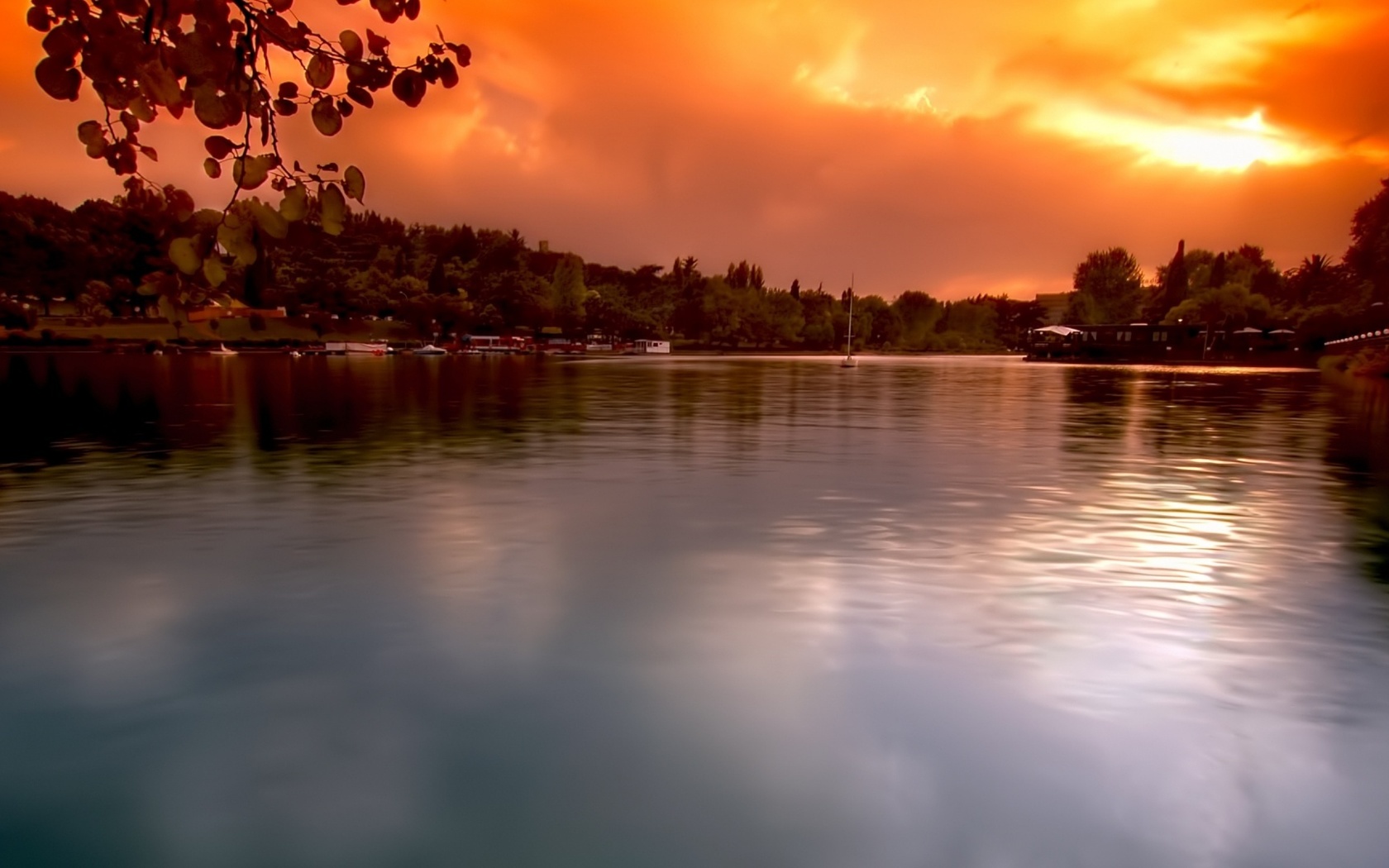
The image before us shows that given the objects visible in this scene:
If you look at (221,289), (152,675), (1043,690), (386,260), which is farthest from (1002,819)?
(386,260)

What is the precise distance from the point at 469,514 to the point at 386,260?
152m

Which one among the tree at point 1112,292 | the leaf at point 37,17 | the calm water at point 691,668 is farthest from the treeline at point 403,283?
the leaf at point 37,17

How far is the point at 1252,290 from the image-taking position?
165 m

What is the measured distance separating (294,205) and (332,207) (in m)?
0.12

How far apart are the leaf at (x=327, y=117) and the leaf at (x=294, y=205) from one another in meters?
0.44

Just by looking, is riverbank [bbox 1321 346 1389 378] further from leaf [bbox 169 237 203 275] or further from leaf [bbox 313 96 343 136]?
leaf [bbox 169 237 203 275]

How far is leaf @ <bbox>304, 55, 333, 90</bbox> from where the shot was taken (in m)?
3.68

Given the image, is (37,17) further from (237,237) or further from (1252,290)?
(1252,290)

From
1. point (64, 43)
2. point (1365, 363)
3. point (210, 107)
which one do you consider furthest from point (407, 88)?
point (1365, 363)

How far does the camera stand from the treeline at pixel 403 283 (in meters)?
110

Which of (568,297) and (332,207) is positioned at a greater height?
(568,297)

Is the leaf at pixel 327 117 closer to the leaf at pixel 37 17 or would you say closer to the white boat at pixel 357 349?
the leaf at pixel 37 17

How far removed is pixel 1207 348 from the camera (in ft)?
417

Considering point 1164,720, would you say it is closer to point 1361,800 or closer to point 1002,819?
point 1361,800
